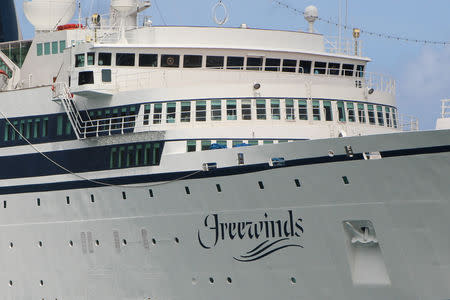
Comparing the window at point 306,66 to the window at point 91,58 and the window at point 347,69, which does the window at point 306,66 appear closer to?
the window at point 347,69

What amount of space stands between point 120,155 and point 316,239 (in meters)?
7.33

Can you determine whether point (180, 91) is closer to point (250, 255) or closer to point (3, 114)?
point (250, 255)

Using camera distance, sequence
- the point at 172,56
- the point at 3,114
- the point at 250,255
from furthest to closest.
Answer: the point at 3,114
the point at 172,56
the point at 250,255

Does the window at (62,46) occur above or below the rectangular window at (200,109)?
above

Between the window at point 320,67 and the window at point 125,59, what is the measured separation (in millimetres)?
5971

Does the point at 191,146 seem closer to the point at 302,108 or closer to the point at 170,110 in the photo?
the point at 170,110

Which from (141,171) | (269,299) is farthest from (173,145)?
(269,299)

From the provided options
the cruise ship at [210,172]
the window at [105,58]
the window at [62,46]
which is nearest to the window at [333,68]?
the cruise ship at [210,172]

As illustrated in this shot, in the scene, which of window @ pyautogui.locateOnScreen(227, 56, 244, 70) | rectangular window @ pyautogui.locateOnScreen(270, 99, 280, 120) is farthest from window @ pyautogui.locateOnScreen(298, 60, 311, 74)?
rectangular window @ pyautogui.locateOnScreen(270, 99, 280, 120)

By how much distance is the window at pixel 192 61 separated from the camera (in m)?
32.4

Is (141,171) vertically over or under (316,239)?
over

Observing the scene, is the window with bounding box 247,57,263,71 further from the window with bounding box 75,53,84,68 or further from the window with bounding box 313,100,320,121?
the window with bounding box 75,53,84,68

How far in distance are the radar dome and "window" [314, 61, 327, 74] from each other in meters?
10.7

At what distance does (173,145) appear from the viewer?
29797mm
